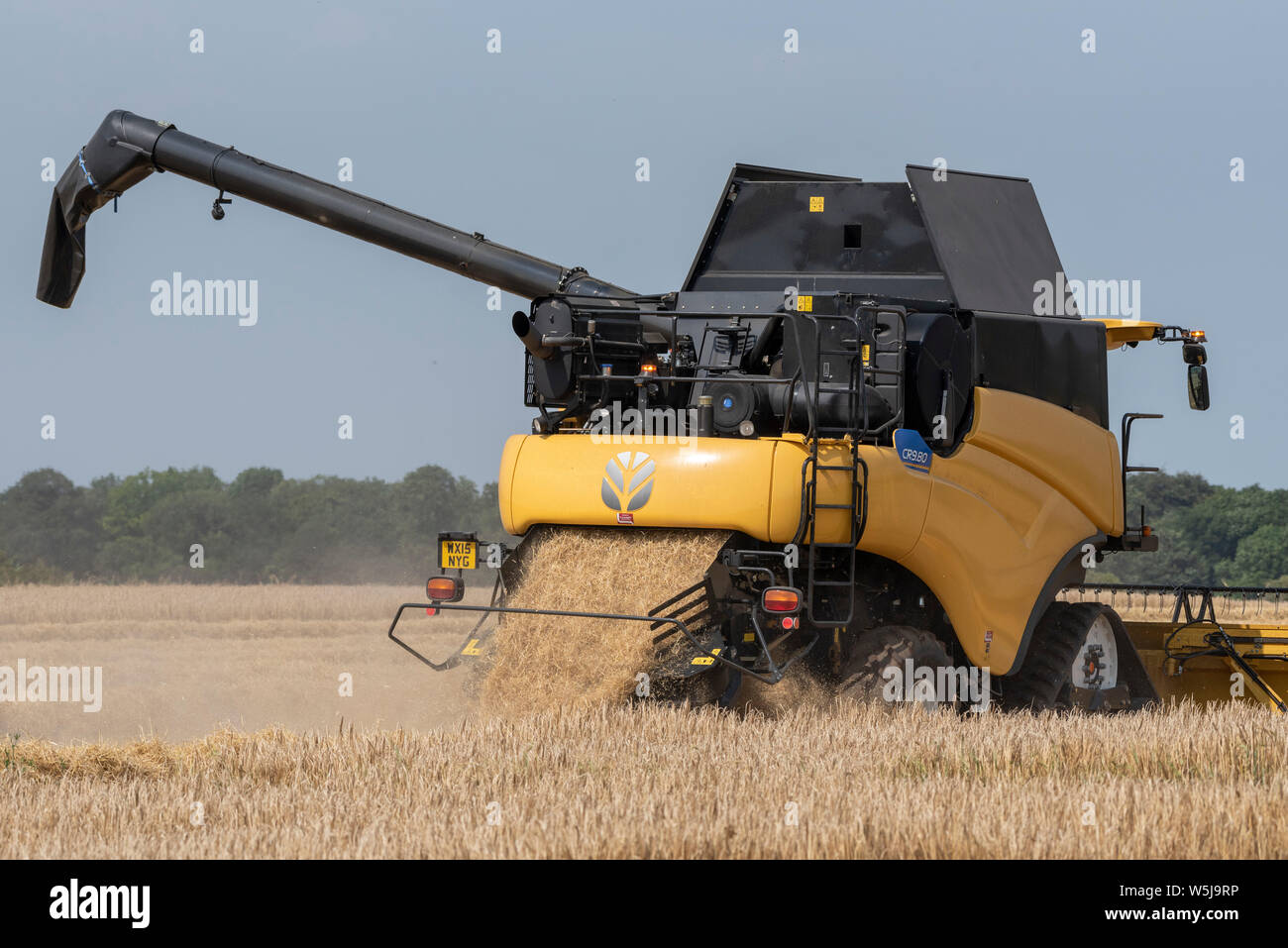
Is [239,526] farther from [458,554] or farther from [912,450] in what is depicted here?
[912,450]

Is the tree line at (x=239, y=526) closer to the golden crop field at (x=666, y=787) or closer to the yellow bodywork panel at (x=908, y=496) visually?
the yellow bodywork panel at (x=908, y=496)

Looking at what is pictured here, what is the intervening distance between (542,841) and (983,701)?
4.68 metres

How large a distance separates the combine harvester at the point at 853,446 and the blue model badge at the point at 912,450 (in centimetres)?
1

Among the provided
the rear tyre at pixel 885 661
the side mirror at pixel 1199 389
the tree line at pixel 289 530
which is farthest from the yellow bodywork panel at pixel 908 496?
the tree line at pixel 289 530

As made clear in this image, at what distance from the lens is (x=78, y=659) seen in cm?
1622

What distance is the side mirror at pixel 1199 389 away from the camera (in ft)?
36.1

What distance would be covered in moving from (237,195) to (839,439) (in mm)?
5823

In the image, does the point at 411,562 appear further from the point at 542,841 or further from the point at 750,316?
the point at 542,841

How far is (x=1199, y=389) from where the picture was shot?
11.0 metres

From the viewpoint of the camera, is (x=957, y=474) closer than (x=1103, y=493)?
Yes

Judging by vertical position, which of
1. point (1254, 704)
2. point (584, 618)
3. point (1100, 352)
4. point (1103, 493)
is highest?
point (1100, 352)

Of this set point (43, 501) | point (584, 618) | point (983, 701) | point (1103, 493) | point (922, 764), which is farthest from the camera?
point (43, 501)
